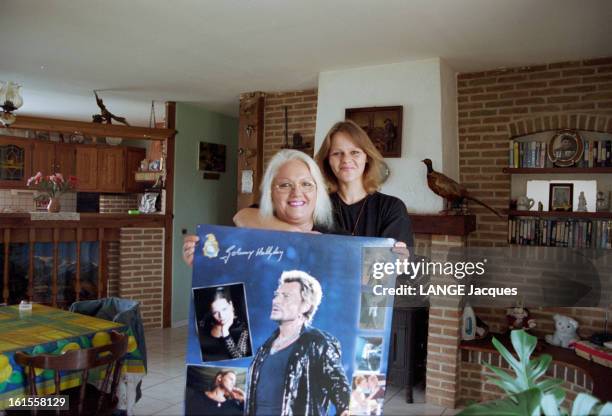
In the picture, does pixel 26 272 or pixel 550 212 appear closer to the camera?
pixel 550 212

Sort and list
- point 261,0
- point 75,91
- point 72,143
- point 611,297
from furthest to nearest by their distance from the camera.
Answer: point 72,143 < point 75,91 < point 611,297 < point 261,0

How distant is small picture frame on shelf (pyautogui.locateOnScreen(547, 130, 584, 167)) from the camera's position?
12.0 ft

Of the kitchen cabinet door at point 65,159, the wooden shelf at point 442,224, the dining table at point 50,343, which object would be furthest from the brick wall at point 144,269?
the wooden shelf at point 442,224

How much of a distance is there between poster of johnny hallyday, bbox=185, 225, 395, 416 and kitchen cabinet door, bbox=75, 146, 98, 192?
6.65 meters

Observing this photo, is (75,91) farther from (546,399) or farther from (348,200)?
(546,399)

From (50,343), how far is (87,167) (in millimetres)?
5750

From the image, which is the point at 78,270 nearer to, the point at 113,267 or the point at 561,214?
the point at 113,267

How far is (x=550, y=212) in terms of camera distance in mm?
3709

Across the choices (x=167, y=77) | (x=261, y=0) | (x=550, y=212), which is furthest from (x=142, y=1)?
(x=550, y=212)

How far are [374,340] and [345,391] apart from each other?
159 millimetres

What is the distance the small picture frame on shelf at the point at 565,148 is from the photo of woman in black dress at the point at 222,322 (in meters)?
3.19

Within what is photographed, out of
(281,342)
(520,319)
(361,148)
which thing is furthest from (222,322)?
(520,319)

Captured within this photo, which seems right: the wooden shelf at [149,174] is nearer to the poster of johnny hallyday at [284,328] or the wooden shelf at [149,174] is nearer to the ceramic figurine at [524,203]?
the ceramic figurine at [524,203]

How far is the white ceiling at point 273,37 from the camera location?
2.85 m
